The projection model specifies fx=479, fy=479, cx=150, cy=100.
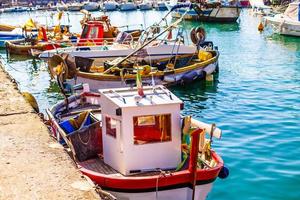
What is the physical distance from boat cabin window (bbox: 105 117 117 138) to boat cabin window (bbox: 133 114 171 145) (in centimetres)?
56

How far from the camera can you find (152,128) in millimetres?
9070

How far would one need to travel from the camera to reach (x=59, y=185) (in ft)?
20.7

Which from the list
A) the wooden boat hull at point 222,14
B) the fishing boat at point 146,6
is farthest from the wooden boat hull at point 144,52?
the fishing boat at point 146,6

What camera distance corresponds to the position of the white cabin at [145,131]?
29.2 ft

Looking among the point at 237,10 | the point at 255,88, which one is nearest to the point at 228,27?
the point at 237,10

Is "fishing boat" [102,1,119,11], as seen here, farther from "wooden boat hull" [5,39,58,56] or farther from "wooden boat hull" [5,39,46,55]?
"wooden boat hull" [5,39,46,55]

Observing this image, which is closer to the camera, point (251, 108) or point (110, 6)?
point (251, 108)

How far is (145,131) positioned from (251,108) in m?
10.3

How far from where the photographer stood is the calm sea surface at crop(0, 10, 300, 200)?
11.8m

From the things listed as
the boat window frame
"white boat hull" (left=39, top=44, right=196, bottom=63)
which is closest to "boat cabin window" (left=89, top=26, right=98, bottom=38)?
"white boat hull" (left=39, top=44, right=196, bottom=63)

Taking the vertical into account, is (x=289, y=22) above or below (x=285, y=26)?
above

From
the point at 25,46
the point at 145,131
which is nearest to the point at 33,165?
the point at 145,131

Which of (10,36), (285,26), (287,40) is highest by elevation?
(285,26)

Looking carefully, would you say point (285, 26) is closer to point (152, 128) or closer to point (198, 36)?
point (198, 36)
